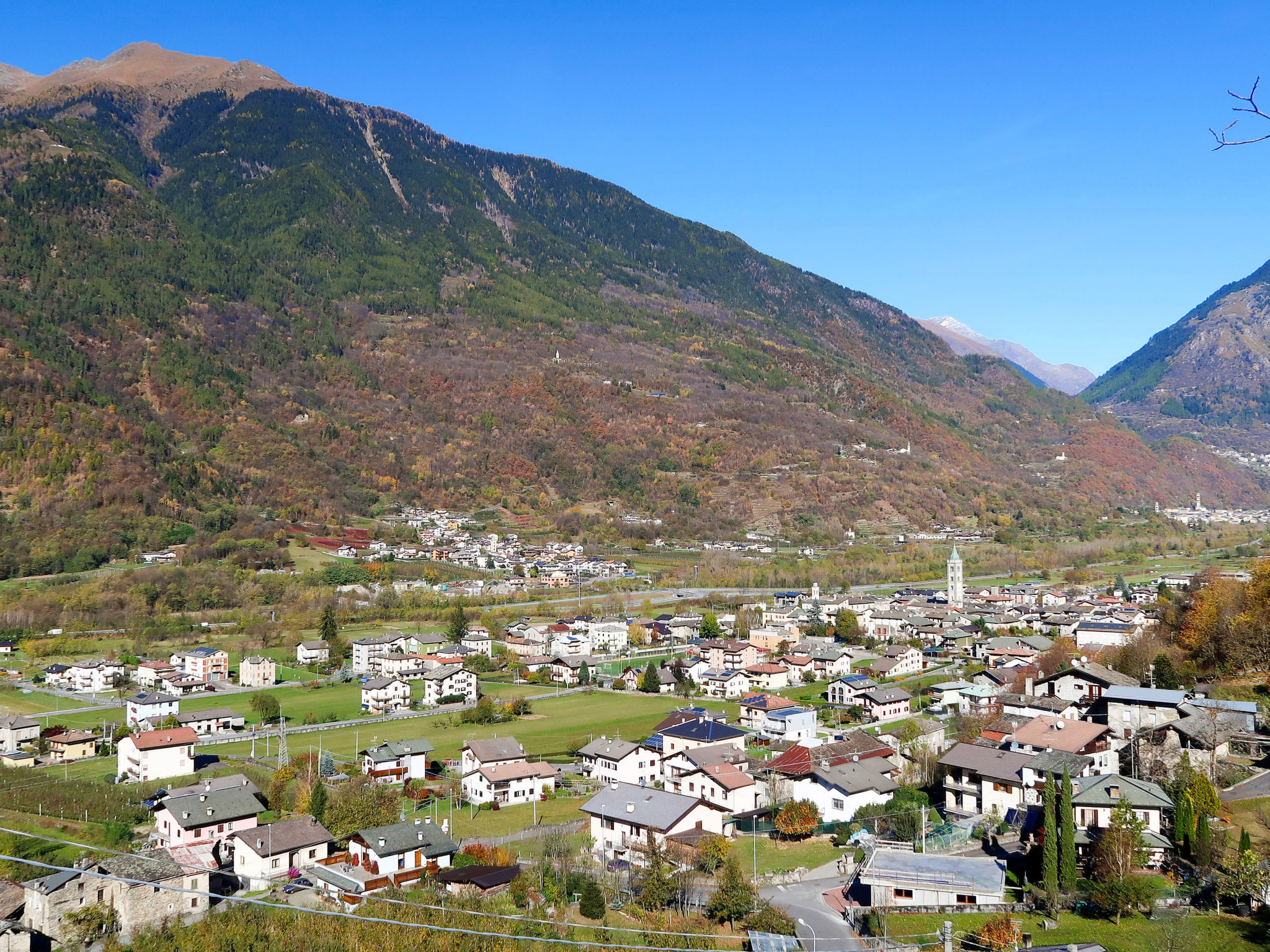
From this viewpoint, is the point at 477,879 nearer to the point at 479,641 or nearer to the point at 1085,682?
the point at 1085,682

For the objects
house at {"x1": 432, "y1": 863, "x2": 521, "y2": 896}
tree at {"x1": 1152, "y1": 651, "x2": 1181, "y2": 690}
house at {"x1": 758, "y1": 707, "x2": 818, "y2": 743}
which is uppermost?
tree at {"x1": 1152, "y1": 651, "x2": 1181, "y2": 690}

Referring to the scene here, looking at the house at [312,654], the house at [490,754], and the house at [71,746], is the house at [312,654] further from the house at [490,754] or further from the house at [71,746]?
the house at [490,754]

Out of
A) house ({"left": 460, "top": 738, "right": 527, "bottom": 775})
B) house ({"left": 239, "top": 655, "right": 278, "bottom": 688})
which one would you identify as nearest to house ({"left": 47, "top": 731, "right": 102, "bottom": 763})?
house ({"left": 239, "top": 655, "right": 278, "bottom": 688})

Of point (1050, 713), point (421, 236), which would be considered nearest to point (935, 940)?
point (1050, 713)

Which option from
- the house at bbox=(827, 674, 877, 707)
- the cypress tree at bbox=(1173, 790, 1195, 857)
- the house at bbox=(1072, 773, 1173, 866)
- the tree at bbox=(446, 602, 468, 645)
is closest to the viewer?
the cypress tree at bbox=(1173, 790, 1195, 857)

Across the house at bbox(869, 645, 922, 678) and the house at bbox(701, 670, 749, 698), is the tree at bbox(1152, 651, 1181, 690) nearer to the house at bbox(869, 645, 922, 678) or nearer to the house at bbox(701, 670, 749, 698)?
the house at bbox(869, 645, 922, 678)

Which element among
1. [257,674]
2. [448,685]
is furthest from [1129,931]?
[257,674]
